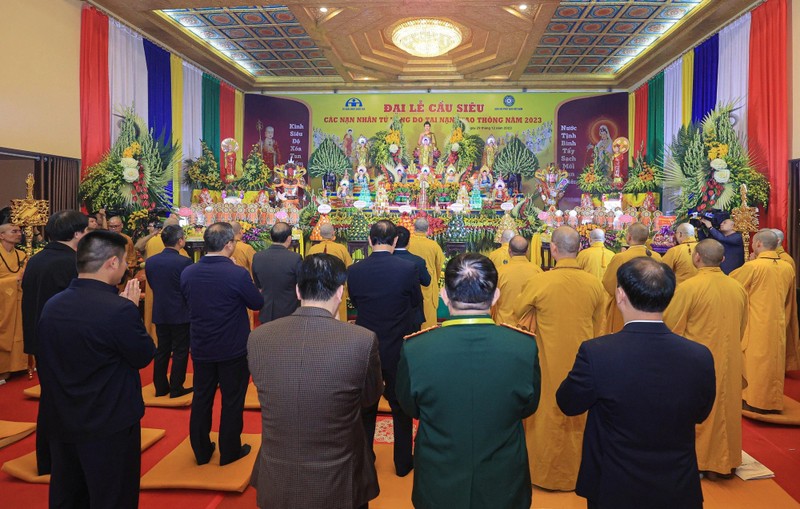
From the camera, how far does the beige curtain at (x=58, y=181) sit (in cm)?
680

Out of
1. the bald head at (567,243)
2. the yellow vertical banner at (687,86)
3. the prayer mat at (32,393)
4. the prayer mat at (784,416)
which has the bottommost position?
the prayer mat at (784,416)

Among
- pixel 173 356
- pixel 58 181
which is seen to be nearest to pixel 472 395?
pixel 173 356

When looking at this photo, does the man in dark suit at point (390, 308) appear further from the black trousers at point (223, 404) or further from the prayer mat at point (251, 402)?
the prayer mat at point (251, 402)

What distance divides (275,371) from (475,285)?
0.73m

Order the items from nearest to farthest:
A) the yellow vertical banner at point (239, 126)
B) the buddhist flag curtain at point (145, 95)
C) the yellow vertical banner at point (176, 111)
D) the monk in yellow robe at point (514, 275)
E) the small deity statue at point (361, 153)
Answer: the monk in yellow robe at point (514, 275) → the buddhist flag curtain at point (145, 95) → the yellow vertical banner at point (176, 111) → the small deity statue at point (361, 153) → the yellow vertical banner at point (239, 126)

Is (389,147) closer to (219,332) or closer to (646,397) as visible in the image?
(219,332)

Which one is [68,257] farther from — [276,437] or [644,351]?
[644,351]

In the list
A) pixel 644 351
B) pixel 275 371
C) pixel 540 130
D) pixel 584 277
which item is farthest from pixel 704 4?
pixel 275 371

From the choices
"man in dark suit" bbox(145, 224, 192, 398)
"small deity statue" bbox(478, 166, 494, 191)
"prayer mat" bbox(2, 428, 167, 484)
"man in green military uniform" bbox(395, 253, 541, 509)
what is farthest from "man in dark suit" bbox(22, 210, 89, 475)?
"small deity statue" bbox(478, 166, 494, 191)

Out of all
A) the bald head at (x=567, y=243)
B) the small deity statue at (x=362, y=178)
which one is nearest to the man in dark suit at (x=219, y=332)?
the bald head at (x=567, y=243)

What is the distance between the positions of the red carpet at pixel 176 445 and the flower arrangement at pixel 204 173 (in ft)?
20.7

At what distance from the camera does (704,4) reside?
323 inches

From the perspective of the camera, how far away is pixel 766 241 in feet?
14.6

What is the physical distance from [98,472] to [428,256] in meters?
4.03
